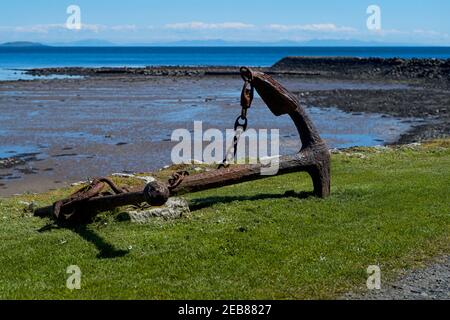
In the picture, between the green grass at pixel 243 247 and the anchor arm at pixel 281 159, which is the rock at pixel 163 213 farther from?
the anchor arm at pixel 281 159

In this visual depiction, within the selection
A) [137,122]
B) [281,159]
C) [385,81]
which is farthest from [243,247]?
[385,81]

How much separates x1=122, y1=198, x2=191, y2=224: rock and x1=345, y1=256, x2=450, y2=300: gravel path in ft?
14.1

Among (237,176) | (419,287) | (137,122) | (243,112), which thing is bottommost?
(137,122)

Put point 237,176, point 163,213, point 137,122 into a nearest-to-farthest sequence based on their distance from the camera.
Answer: point 237,176 → point 163,213 → point 137,122

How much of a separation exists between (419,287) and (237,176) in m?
3.94

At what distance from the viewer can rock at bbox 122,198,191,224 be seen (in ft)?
35.1

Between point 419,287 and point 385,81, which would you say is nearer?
point 419,287

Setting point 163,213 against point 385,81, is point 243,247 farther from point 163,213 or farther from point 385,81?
point 385,81

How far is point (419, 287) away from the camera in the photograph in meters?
7.63

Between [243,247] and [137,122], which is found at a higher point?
[243,247]

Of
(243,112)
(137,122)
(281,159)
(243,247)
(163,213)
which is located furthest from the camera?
(137,122)
